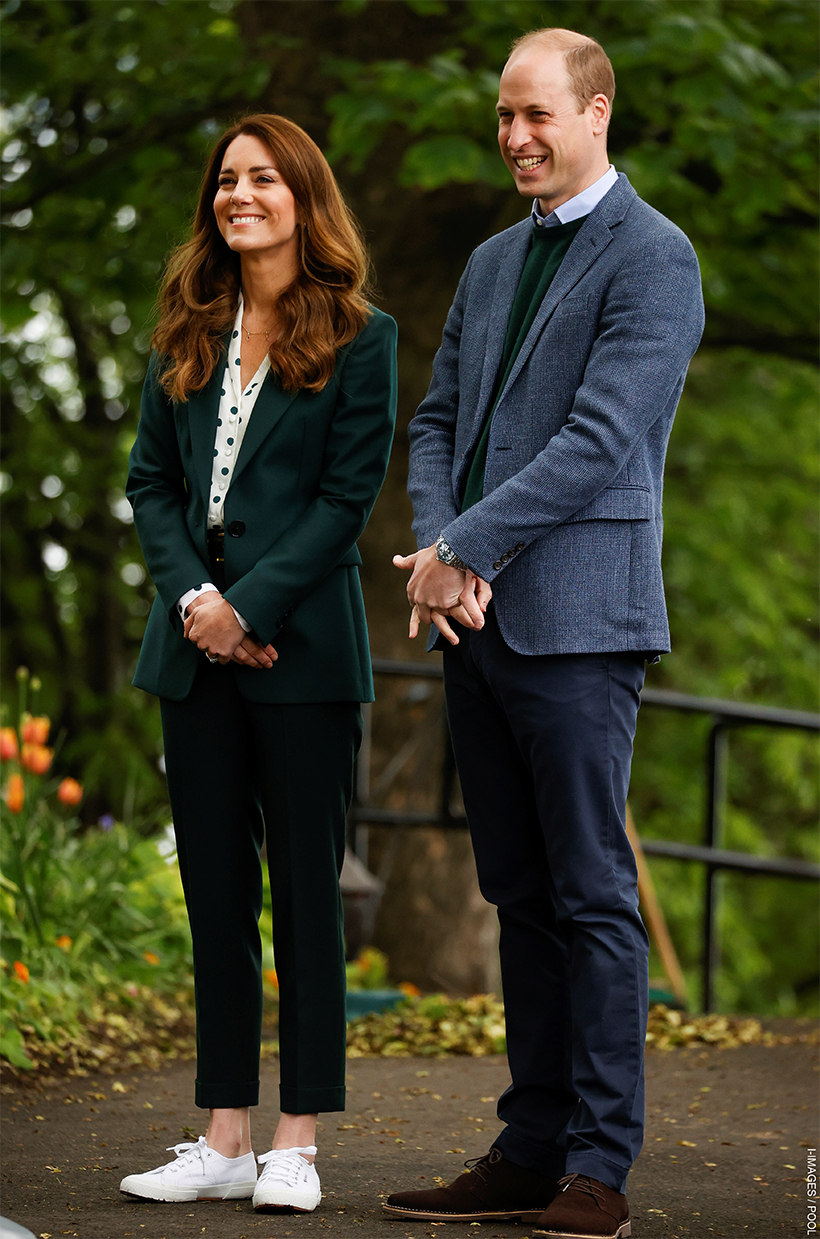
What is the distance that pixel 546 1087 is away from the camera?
2.70 metres

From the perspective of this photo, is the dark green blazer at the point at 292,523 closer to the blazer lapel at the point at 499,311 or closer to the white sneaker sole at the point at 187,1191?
the blazer lapel at the point at 499,311

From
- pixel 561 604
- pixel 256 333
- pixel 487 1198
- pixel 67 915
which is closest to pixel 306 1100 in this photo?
pixel 487 1198

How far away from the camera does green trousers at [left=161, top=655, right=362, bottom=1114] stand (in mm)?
2750

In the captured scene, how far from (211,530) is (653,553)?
0.88 metres

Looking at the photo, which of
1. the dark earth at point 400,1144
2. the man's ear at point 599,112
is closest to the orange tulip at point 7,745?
the dark earth at point 400,1144

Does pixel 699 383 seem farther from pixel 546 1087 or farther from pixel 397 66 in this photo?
pixel 546 1087

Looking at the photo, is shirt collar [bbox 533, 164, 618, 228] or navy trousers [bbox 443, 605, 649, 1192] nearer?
navy trousers [bbox 443, 605, 649, 1192]

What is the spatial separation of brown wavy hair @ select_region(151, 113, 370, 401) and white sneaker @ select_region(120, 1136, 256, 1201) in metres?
1.49

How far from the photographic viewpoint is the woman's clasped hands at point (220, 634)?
8.77ft

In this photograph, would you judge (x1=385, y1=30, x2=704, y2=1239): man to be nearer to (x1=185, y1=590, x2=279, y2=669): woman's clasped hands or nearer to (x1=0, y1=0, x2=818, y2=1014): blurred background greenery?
(x1=185, y1=590, x2=279, y2=669): woman's clasped hands

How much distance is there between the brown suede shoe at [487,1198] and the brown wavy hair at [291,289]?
1.54 metres

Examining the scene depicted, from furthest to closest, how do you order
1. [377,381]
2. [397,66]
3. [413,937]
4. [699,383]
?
[699,383]
[413,937]
[397,66]
[377,381]

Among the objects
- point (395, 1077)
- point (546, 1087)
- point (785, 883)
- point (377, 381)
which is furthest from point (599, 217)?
point (785, 883)

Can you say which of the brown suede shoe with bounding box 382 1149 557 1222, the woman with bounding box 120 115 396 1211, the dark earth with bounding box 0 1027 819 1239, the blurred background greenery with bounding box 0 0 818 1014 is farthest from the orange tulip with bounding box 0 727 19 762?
the brown suede shoe with bounding box 382 1149 557 1222
